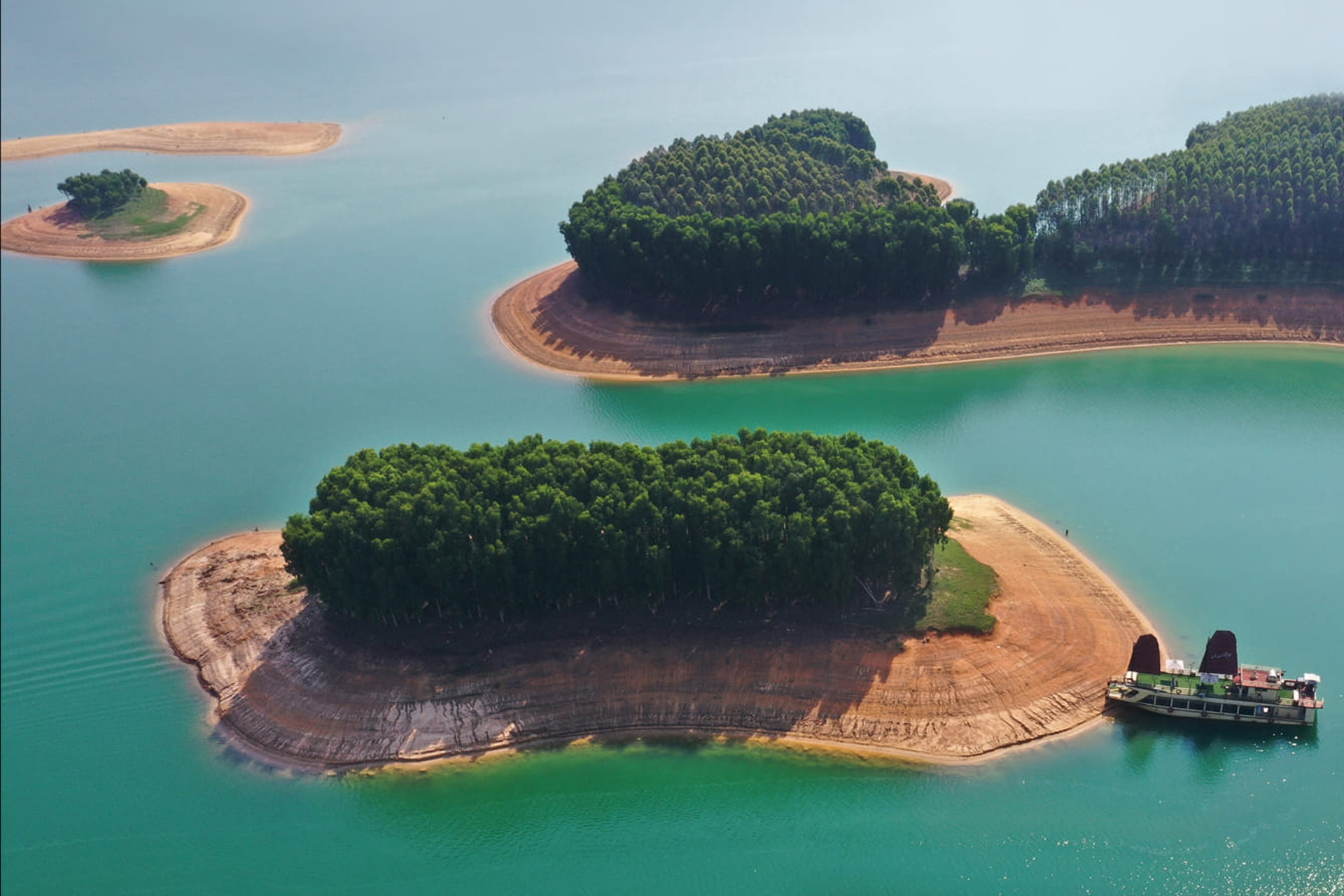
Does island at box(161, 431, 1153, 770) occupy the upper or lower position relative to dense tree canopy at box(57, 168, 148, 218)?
lower

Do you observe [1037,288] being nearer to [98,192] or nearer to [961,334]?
[961,334]

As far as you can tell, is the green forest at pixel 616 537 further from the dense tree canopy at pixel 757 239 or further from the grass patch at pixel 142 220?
the grass patch at pixel 142 220

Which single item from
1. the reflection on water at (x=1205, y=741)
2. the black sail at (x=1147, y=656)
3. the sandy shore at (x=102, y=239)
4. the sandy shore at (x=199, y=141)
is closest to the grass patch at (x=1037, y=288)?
the black sail at (x=1147, y=656)

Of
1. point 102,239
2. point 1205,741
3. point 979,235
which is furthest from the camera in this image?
point 102,239

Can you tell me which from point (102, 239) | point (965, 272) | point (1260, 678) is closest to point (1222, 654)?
point (1260, 678)

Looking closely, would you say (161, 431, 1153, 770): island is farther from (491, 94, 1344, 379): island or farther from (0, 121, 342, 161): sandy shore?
(0, 121, 342, 161): sandy shore

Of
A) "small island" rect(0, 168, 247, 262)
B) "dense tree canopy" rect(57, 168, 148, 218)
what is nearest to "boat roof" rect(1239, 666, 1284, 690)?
"small island" rect(0, 168, 247, 262)

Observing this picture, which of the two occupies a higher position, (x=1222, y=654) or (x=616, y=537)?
(x=616, y=537)
